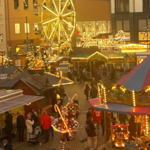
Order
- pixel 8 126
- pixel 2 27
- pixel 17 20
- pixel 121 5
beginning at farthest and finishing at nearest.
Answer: pixel 121 5 → pixel 17 20 → pixel 2 27 → pixel 8 126

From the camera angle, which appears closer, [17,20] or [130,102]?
[130,102]

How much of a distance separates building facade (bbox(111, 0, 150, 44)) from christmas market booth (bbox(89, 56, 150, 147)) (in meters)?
41.1

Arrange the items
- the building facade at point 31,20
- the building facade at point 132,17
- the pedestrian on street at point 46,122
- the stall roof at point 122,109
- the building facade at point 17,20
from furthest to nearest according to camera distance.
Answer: the building facade at point 132,17, the building facade at point 17,20, the building facade at point 31,20, the pedestrian on street at point 46,122, the stall roof at point 122,109

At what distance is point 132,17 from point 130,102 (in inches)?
1719

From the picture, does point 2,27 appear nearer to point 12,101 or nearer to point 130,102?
point 12,101

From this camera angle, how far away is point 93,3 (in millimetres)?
56375

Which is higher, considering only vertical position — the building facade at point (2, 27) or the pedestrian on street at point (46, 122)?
the building facade at point (2, 27)

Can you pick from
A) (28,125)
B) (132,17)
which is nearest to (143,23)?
(132,17)

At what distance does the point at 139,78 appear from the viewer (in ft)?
41.5

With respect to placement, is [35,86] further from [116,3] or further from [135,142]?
[116,3]

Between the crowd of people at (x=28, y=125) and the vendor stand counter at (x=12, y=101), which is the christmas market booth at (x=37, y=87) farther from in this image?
the crowd of people at (x=28, y=125)

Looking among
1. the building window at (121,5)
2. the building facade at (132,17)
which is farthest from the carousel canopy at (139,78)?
the building window at (121,5)

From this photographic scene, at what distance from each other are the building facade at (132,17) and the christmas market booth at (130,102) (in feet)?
135

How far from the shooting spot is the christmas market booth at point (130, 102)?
456 inches
